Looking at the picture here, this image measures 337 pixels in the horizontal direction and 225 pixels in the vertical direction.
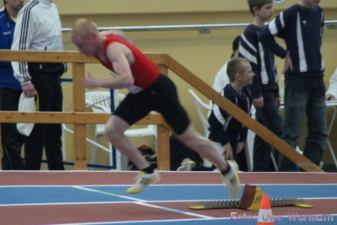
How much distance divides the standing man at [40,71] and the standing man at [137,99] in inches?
87.7

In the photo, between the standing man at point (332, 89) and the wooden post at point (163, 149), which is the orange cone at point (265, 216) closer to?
the wooden post at point (163, 149)

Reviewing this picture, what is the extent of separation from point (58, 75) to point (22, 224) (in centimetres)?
369

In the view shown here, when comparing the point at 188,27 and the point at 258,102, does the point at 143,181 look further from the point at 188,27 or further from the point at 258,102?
the point at 188,27

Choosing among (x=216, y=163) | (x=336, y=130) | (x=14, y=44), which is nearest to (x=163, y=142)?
(x=14, y=44)

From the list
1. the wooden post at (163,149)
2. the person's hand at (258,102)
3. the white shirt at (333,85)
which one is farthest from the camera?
the white shirt at (333,85)

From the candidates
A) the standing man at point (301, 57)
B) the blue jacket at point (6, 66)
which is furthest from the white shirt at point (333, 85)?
the blue jacket at point (6, 66)

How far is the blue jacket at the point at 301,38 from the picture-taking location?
10.6 metres

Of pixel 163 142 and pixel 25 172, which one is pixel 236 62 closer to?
pixel 163 142

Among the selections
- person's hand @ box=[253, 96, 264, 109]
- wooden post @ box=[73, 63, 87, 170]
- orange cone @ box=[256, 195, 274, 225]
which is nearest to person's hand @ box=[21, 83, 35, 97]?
wooden post @ box=[73, 63, 87, 170]

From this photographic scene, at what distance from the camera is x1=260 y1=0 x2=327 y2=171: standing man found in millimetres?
10578

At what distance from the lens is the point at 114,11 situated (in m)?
13.6

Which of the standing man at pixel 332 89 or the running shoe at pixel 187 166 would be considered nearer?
the running shoe at pixel 187 166

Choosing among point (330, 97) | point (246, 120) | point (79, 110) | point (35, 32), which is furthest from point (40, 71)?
point (330, 97)

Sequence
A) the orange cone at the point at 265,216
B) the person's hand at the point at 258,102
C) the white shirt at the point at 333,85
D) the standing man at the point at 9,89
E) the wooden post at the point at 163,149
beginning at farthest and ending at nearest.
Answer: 1. the white shirt at the point at 333,85
2. the wooden post at the point at 163,149
3. the standing man at the point at 9,89
4. the person's hand at the point at 258,102
5. the orange cone at the point at 265,216
